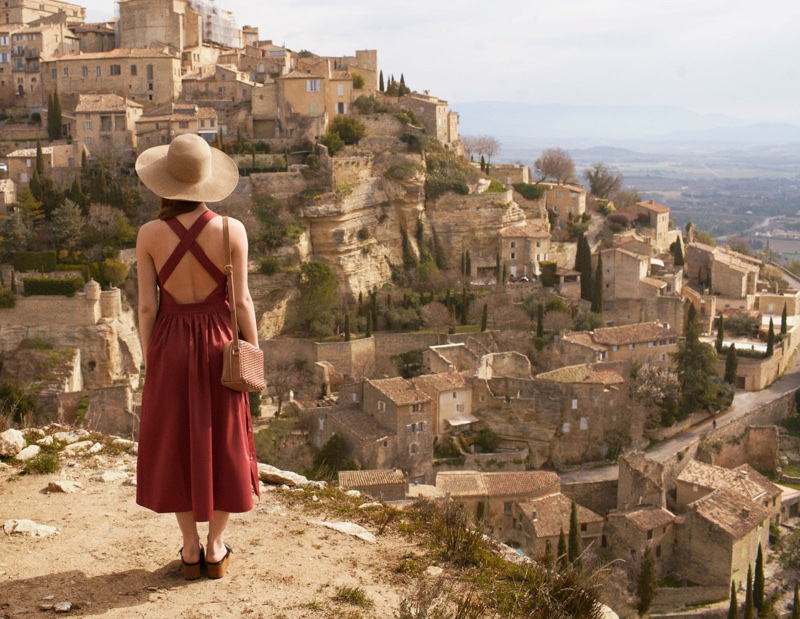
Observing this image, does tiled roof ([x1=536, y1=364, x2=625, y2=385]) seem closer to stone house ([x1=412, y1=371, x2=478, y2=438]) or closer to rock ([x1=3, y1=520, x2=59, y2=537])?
stone house ([x1=412, y1=371, x2=478, y2=438])

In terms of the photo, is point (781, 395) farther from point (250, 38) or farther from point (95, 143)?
point (250, 38)

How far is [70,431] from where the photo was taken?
945cm

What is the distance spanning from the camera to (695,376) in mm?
32375

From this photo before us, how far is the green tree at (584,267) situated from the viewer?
38.8 metres

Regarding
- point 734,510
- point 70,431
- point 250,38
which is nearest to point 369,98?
point 250,38

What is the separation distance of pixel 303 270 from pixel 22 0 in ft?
90.5

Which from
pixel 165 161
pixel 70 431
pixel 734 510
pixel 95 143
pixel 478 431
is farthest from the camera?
pixel 95 143

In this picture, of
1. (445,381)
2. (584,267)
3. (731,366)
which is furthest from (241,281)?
(584,267)

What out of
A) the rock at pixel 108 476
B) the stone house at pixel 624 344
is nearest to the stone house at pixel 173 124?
the stone house at pixel 624 344

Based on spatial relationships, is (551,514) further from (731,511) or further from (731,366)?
(731,366)

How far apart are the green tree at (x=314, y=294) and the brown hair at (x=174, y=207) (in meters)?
29.2

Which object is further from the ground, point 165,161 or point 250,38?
point 250,38

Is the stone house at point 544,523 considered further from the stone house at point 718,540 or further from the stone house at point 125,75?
the stone house at point 125,75

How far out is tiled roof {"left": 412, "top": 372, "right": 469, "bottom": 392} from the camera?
2892 cm
